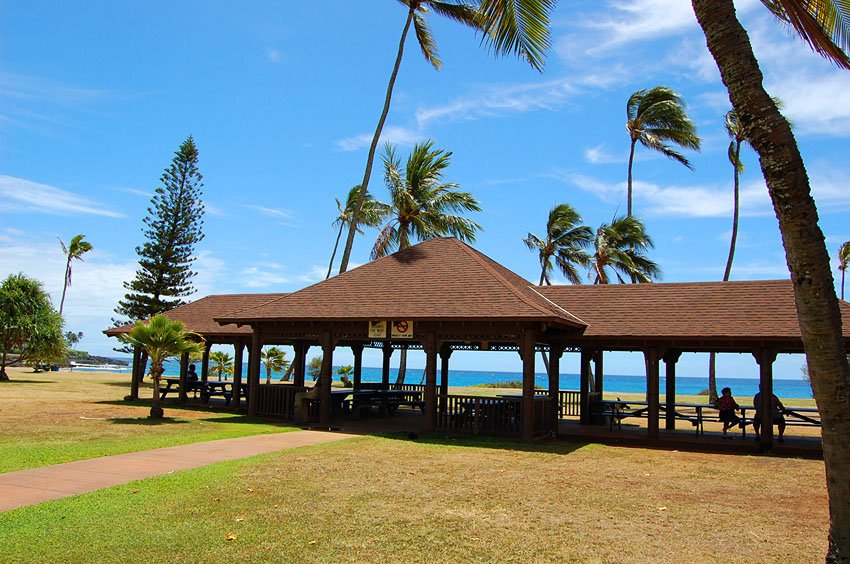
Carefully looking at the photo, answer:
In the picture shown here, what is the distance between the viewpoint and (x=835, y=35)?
649 centimetres

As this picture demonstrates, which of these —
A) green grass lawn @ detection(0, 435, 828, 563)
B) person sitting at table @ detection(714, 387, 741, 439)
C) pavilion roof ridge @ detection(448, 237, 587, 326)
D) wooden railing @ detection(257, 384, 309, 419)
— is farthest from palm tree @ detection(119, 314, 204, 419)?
person sitting at table @ detection(714, 387, 741, 439)

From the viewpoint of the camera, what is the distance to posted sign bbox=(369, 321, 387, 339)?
1599 centimetres

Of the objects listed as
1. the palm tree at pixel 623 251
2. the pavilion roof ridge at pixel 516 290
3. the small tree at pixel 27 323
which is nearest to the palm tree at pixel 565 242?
the palm tree at pixel 623 251

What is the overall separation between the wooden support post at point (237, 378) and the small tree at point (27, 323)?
59.8 ft

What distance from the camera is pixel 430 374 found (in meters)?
15.9

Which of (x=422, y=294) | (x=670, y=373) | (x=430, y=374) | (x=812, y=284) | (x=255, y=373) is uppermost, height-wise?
(x=422, y=294)

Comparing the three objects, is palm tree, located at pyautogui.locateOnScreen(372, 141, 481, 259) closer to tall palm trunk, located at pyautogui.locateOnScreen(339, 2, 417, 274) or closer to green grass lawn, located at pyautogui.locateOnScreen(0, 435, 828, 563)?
tall palm trunk, located at pyautogui.locateOnScreen(339, 2, 417, 274)

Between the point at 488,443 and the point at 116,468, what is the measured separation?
750 centimetres

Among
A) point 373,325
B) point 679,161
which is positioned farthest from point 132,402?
point 679,161

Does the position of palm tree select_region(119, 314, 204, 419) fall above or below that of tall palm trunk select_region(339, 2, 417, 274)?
below

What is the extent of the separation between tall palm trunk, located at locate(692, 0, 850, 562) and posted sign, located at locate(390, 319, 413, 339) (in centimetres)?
1150

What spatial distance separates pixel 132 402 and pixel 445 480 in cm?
1719

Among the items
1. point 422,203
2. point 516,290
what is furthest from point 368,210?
point 516,290

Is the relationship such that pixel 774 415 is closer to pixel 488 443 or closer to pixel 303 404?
pixel 488 443
